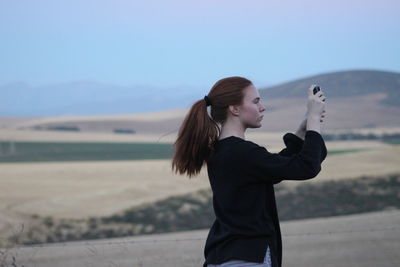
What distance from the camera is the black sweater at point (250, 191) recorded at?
9.86 ft

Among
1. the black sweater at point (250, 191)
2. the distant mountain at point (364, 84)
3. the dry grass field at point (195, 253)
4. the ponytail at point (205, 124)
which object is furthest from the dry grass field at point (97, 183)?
the distant mountain at point (364, 84)

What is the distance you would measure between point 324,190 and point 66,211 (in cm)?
1159

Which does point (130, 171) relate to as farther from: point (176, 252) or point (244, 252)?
point (244, 252)

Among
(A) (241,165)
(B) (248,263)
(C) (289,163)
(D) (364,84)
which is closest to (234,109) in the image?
(A) (241,165)

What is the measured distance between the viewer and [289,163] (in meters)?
3.00

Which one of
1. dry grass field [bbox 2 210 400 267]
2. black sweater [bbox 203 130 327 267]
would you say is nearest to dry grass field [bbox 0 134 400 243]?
dry grass field [bbox 2 210 400 267]

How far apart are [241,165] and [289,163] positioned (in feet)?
0.71

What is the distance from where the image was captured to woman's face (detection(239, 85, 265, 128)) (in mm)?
3167

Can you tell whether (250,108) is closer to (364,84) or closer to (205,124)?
(205,124)

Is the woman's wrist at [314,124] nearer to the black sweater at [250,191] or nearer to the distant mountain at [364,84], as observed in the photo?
the black sweater at [250,191]

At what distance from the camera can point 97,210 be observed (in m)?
29.8

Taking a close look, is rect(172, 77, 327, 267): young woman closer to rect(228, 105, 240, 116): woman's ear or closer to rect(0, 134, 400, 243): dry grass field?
rect(228, 105, 240, 116): woman's ear

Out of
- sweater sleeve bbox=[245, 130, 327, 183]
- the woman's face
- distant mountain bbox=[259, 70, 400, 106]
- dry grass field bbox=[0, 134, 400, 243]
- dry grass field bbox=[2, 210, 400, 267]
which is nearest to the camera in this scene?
sweater sleeve bbox=[245, 130, 327, 183]

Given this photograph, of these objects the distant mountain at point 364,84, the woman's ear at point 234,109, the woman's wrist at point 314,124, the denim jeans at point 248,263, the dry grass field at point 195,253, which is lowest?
the distant mountain at point 364,84
